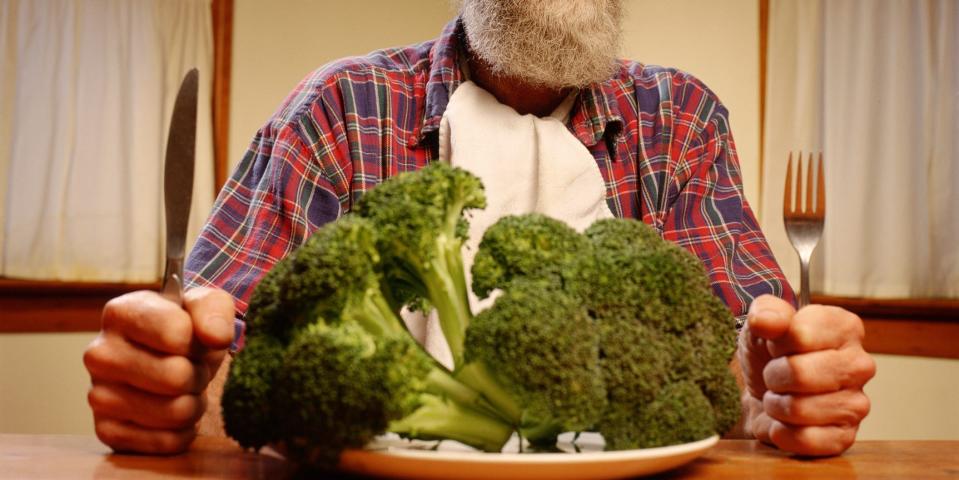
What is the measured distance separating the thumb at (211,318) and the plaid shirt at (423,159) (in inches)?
19.2

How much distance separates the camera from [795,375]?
893 mm

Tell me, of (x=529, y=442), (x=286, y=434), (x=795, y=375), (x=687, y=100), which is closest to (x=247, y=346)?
(x=286, y=434)

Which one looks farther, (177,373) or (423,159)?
(423,159)

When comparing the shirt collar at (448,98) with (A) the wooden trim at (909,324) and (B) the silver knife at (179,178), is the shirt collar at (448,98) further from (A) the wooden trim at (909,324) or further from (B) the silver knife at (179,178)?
(A) the wooden trim at (909,324)

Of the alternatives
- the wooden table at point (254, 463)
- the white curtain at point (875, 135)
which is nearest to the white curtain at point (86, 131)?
the white curtain at point (875, 135)

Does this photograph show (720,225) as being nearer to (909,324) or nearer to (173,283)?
(173,283)

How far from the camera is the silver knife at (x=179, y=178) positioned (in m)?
0.83

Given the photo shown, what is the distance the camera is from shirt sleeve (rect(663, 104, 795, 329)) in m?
1.49

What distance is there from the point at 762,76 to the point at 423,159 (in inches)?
67.1

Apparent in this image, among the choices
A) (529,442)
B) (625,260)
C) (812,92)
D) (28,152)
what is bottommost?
(529,442)

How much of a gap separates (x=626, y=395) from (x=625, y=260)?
10cm

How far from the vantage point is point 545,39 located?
5.08 feet

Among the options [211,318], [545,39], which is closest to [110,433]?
[211,318]

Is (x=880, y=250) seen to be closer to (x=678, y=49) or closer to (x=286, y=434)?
(x=678, y=49)
